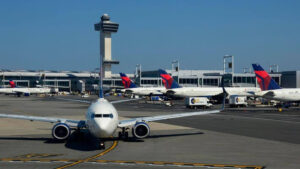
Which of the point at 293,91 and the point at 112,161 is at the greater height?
Result: the point at 293,91

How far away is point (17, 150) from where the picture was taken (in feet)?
90.1

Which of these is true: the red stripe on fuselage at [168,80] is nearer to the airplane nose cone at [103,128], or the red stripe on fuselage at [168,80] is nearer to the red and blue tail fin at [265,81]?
the red and blue tail fin at [265,81]

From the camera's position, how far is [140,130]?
31.4m

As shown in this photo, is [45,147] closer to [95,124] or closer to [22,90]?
[95,124]

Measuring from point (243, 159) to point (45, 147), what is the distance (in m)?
14.2

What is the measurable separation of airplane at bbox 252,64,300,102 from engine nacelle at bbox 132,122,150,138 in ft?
176

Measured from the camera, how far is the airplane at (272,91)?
262ft

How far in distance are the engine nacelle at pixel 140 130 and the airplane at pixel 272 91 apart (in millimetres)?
53785

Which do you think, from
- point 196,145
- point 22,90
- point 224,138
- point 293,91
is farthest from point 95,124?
point 22,90

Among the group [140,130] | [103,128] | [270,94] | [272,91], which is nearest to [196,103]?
[270,94]

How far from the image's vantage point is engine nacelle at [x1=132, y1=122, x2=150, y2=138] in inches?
1228

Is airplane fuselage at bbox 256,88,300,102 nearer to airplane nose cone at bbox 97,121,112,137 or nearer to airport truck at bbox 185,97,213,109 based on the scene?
airport truck at bbox 185,97,213,109

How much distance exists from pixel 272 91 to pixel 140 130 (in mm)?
54689

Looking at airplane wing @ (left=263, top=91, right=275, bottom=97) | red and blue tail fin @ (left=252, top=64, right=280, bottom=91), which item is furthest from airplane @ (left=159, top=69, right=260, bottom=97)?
airplane wing @ (left=263, top=91, right=275, bottom=97)
